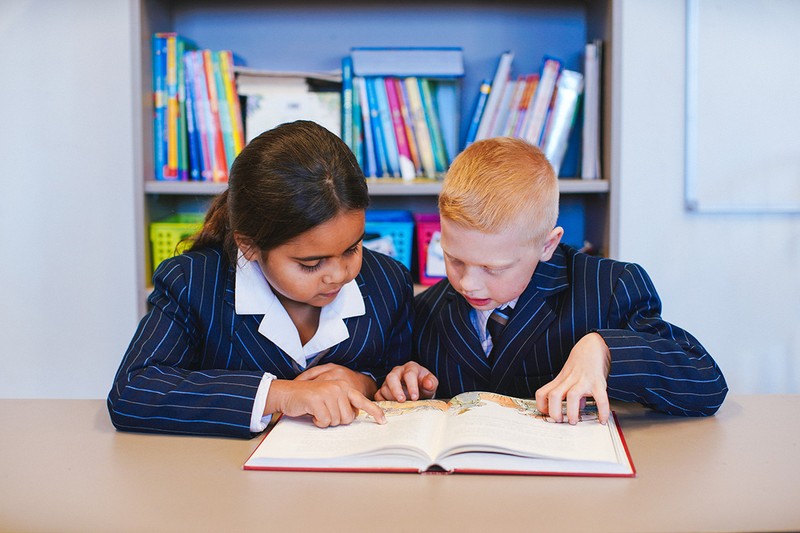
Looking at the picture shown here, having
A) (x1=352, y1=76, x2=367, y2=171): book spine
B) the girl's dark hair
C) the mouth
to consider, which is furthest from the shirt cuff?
(x1=352, y1=76, x2=367, y2=171): book spine

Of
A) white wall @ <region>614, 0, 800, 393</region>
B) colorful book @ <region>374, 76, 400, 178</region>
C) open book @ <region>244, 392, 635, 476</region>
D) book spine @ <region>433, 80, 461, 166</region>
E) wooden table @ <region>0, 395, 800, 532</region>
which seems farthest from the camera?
book spine @ <region>433, 80, 461, 166</region>

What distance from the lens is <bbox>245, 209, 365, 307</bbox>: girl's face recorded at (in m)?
1.15

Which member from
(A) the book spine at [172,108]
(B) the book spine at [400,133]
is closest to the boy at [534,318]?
(B) the book spine at [400,133]

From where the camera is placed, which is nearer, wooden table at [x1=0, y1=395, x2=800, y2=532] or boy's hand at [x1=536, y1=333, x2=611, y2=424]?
wooden table at [x1=0, y1=395, x2=800, y2=532]

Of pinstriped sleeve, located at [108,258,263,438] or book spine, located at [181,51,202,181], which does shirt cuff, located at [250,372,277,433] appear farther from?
book spine, located at [181,51,202,181]

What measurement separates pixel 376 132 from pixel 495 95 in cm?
34

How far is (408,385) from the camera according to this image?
1.16 metres

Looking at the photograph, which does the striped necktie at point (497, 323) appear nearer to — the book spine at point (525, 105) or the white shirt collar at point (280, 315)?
the white shirt collar at point (280, 315)

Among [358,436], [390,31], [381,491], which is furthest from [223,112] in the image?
[381,491]

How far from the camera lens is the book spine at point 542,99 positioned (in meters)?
2.15

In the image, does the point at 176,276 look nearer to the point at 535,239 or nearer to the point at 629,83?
the point at 535,239

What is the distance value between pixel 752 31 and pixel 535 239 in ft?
4.37

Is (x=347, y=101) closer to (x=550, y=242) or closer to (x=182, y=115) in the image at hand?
(x=182, y=115)

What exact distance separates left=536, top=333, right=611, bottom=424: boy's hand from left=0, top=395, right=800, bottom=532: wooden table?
0.07m
